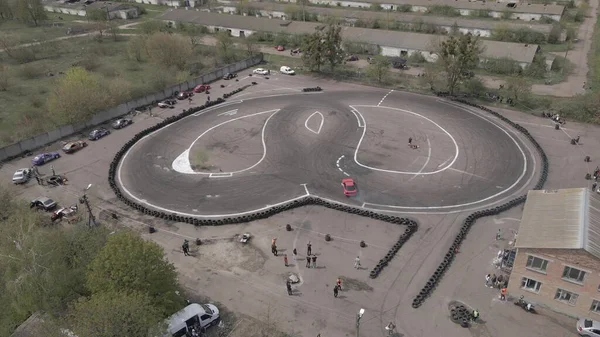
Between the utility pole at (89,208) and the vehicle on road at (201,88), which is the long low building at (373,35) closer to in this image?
the vehicle on road at (201,88)

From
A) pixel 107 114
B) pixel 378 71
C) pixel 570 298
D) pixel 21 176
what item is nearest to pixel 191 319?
pixel 570 298

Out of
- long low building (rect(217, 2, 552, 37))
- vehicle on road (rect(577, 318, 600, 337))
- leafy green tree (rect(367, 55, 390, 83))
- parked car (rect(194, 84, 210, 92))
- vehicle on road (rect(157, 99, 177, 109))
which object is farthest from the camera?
long low building (rect(217, 2, 552, 37))

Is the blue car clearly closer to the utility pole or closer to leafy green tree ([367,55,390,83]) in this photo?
the utility pole

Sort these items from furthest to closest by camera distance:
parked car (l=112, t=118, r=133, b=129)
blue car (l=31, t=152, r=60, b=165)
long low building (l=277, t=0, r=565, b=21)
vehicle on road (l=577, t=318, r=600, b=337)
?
1. long low building (l=277, t=0, r=565, b=21)
2. parked car (l=112, t=118, r=133, b=129)
3. blue car (l=31, t=152, r=60, b=165)
4. vehicle on road (l=577, t=318, r=600, b=337)

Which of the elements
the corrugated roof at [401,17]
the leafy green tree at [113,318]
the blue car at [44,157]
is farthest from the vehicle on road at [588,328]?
the corrugated roof at [401,17]

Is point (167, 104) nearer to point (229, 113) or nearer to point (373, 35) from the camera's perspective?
point (229, 113)

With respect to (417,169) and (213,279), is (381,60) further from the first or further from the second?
(213,279)

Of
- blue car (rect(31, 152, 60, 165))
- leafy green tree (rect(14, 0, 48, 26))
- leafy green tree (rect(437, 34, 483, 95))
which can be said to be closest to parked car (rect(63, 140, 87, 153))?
blue car (rect(31, 152, 60, 165))
